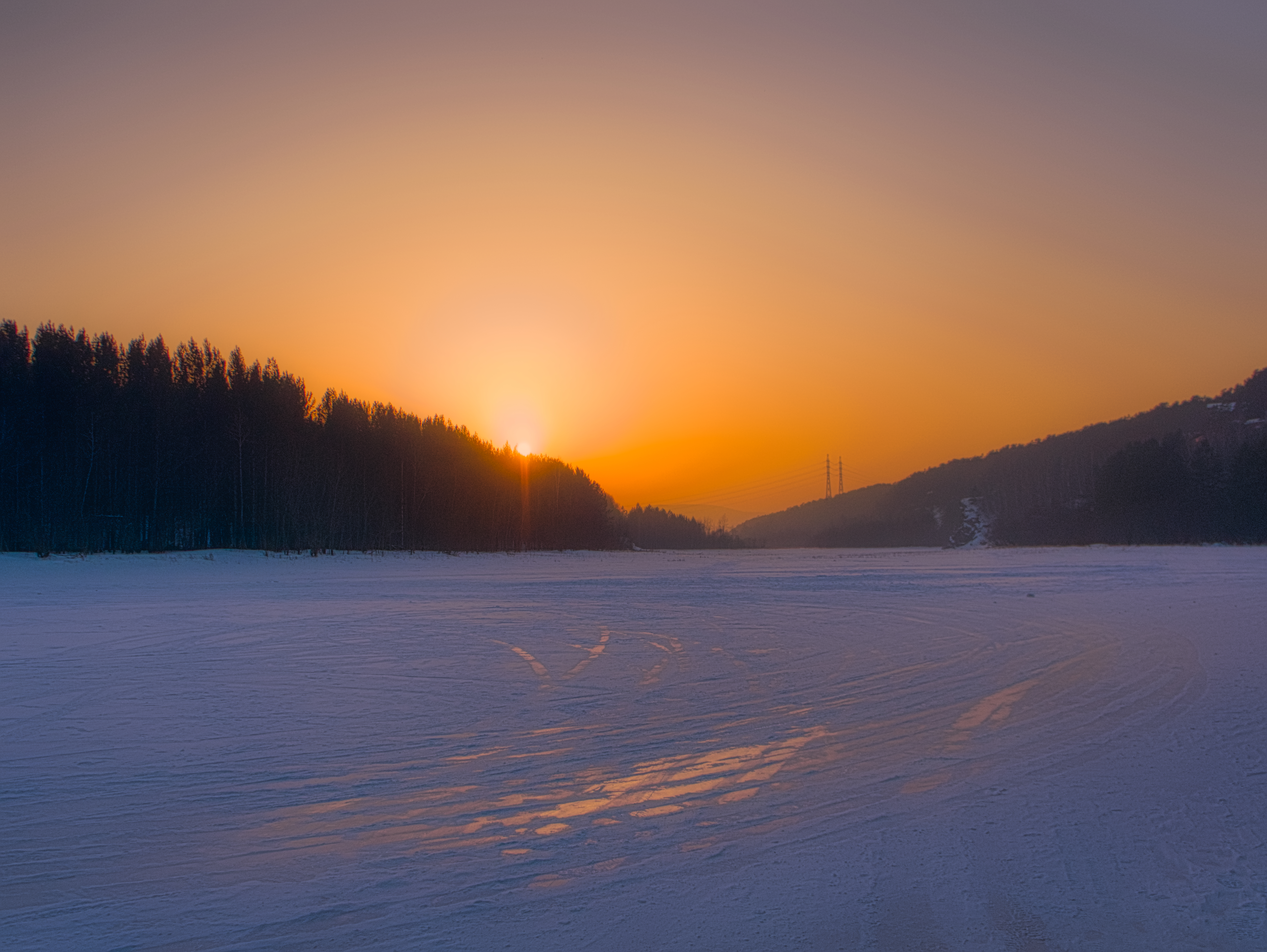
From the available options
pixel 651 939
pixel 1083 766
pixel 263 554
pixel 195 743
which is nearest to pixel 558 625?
pixel 195 743

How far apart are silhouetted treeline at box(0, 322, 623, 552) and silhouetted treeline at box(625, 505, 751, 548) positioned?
91310 mm

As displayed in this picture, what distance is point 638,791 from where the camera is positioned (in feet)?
17.5

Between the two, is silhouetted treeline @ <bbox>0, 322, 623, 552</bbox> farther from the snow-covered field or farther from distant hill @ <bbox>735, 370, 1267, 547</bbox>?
distant hill @ <bbox>735, 370, 1267, 547</bbox>

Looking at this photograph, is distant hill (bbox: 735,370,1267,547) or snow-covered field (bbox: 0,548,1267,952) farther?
distant hill (bbox: 735,370,1267,547)

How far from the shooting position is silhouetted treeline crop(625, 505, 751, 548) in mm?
170125

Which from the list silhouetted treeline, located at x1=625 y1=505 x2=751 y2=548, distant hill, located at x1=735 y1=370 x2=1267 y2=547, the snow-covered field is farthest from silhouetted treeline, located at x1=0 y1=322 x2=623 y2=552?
silhouetted treeline, located at x1=625 y1=505 x2=751 y2=548

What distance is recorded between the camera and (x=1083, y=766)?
570cm

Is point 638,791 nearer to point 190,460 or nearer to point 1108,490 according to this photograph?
point 190,460

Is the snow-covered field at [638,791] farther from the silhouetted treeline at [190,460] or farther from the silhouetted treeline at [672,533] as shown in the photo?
the silhouetted treeline at [672,533]

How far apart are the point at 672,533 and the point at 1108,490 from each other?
10788cm

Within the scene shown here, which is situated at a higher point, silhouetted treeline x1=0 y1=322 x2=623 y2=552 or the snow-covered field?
silhouetted treeline x1=0 y1=322 x2=623 y2=552

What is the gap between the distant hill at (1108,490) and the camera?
7231 centimetres

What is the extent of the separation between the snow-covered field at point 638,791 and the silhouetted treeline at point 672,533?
14894cm

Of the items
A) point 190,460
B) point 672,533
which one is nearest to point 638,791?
point 190,460
